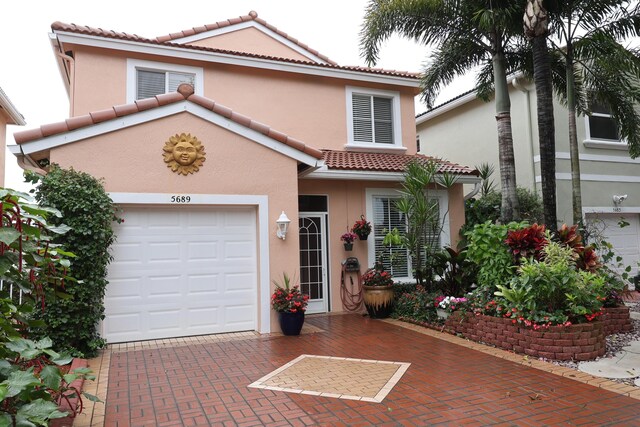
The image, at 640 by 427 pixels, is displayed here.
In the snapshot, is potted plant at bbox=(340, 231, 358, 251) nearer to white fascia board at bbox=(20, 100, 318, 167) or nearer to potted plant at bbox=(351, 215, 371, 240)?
potted plant at bbox=(351, 215, 371, 240)

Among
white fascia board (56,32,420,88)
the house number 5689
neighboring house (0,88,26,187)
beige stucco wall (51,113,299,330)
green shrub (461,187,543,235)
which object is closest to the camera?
beige stucco wall (51,113,299,330)

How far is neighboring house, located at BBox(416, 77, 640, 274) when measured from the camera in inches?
546

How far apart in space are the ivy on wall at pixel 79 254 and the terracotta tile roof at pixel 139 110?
0.65 m

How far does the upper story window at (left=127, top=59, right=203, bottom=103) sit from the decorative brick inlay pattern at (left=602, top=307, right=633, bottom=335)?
10.2 meters

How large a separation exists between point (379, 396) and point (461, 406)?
2.97 ft

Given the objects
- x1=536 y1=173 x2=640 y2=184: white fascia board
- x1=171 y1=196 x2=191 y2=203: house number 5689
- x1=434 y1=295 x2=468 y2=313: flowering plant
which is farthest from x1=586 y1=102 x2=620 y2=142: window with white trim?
x1=171 y1=196 x2=191 y2=203: house number 5689

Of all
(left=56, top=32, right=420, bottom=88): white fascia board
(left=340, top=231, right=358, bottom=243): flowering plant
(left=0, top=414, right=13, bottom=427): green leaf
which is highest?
(left=56, top=32, right=420, bottom=88): white fascia board

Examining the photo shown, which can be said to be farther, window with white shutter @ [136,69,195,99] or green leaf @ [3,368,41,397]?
window with white shutter @ [136,69,195,99]

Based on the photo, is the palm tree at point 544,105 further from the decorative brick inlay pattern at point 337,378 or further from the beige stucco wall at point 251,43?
the beige stucco wall at point 251,43

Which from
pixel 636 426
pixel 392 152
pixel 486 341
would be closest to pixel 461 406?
pixel 636 426

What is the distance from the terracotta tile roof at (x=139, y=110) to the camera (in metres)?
7.30

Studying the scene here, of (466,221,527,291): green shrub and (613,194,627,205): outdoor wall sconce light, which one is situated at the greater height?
(613,194,627,205): outdoor wall sconce light

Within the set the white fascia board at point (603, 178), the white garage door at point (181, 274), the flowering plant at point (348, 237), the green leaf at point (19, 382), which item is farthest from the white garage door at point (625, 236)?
the green leaf at point (19, 382)

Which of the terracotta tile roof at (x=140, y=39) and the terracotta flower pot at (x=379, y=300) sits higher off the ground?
the terracotta tile roof at (x=140, y=39)
